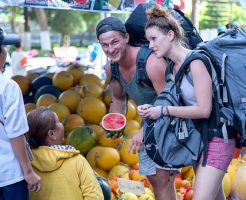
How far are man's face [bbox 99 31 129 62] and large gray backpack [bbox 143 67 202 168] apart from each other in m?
0.56

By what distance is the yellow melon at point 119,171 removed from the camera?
487 cm

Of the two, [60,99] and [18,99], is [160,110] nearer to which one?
[18,99]

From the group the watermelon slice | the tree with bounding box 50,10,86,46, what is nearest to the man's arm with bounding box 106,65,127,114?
the watermelon slice

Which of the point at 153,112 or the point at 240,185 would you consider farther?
the point at 240,185

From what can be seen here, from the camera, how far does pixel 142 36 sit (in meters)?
3.82

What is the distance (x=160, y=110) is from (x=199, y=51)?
0.44 meters

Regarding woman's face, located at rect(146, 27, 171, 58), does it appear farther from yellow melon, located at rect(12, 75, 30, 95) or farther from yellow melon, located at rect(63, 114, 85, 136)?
yellow melon, located at rect(12, 75, 30, 95)

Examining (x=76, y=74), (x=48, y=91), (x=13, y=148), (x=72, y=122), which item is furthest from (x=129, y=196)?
(x=76, y=74)

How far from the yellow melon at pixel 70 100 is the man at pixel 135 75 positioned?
1.85 meters

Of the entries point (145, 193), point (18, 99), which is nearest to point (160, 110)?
point (18, 99)

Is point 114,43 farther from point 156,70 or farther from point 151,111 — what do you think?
point 151,111

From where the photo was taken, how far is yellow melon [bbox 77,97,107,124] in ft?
17.9

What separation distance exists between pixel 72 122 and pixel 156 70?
6.82ft

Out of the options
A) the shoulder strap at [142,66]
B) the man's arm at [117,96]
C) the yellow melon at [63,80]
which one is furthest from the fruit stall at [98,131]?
the shoulder strap at [142,66]
